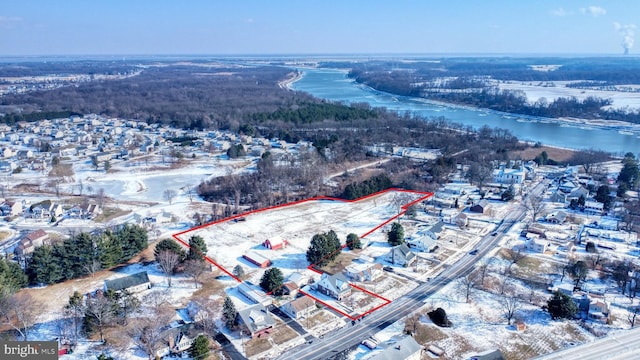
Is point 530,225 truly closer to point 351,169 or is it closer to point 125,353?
point 351,169

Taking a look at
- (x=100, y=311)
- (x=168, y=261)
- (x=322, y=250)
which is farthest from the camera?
(x=322, y=250)

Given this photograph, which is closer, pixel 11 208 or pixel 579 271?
pixel 579 271

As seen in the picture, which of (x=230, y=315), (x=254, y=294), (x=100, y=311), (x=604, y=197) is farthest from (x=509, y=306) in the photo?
(x=604, y=197)

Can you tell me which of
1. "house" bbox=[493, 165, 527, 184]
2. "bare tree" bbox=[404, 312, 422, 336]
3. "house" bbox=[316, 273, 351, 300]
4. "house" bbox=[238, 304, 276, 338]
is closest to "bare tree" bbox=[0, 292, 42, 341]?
"house" bbox=[238, 304, 276, 338]

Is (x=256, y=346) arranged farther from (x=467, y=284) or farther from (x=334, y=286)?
(x=467, y=284)

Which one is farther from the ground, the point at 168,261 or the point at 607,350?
the point at 168,261

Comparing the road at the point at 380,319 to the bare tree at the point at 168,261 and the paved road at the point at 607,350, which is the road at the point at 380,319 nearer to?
the paved road at the point at 607,350

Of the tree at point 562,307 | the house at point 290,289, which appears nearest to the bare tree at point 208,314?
the house at point 290,289
